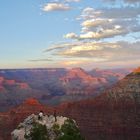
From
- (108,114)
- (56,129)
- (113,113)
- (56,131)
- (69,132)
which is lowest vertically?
(108,114)

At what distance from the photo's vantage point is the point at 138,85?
174625 mm

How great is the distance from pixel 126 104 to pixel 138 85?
1122cm

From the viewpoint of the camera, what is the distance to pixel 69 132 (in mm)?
70938

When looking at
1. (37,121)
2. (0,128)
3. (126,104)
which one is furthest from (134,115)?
(37,121)

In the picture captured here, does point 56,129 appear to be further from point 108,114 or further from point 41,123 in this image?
point 108,114

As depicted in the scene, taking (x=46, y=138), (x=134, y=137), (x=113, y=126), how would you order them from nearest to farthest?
(x=46, y=138)
(x=134, y=137)
(x=113, y=126)

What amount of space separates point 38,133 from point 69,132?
6.35 metres

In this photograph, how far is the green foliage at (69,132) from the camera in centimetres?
6823

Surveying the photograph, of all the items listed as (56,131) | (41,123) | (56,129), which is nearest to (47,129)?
(56,129)

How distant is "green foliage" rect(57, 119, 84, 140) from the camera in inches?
2686

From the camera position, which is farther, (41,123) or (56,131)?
(41,123)

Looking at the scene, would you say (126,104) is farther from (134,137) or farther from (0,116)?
(0,116)

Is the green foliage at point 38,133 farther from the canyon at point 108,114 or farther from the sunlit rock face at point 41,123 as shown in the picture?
the canyon at point 108,114

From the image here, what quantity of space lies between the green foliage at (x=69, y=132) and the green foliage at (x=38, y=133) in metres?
3.12
